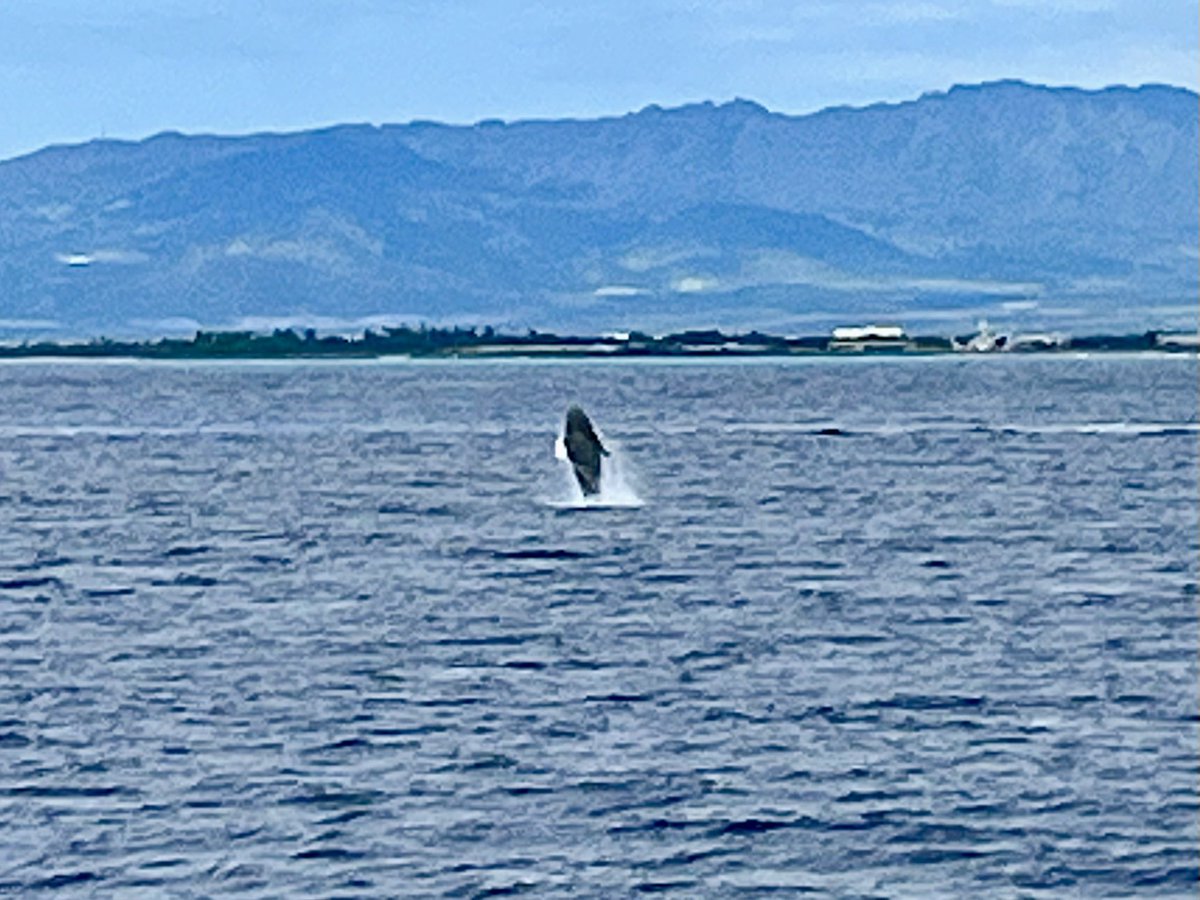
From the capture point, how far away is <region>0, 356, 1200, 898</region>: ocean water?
81.0ft

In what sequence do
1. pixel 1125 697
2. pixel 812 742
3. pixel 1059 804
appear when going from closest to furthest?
pixel 1059 804 < pixel 812 742 < pixel 1125 697

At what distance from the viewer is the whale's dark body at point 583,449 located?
65.2 m

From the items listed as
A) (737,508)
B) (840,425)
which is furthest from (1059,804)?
(840,425)

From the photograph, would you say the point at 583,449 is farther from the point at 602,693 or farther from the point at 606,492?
the point at 602,693

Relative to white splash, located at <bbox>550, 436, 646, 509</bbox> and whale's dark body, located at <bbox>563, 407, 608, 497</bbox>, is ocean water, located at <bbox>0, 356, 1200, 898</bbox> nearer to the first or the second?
white splash, located at <bbox>550, 436, 646, 509</bbox>

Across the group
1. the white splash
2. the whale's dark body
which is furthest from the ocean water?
the whale's dark body

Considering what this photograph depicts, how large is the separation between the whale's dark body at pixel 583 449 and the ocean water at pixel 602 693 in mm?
938

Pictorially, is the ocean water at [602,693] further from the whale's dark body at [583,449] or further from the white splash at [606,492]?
the whale's dark body at [583,449]

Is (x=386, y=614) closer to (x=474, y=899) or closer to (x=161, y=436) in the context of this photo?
(x=474, y=899)

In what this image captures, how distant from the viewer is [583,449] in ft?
220

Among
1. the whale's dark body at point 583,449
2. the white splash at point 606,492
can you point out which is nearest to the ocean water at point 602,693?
the white splash at point 606,492

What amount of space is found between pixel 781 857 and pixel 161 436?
309ft

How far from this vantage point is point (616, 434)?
4469 inches

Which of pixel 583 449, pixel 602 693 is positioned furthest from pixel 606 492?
pixel 602 693
